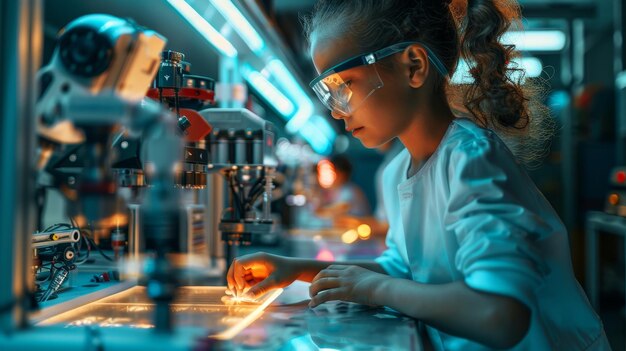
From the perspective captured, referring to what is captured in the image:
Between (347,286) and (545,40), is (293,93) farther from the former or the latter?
(545,40)

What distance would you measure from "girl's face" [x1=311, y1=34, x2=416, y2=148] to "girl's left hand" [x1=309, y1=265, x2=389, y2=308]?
1.03ft

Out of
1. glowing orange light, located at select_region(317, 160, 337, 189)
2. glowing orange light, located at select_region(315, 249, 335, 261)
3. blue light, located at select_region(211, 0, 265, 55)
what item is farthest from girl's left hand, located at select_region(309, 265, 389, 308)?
glowing orange light, located at select_region(317, 160, 337, 189)

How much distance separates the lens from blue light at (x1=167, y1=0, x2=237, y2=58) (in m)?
1.58

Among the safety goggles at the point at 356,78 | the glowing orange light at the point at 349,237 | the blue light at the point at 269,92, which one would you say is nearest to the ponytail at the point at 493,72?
the safety goggles at the point at 356,78

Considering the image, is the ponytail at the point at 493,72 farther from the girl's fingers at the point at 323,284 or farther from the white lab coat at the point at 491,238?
the girl's fingers at the point at 323,284

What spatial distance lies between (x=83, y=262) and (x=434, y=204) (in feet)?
2.63

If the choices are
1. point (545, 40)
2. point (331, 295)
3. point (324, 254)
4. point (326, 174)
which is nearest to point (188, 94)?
point (331, 295)

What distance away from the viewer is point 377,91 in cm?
120

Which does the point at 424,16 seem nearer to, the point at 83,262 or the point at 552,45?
the point at 83,262

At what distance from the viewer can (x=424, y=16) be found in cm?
124

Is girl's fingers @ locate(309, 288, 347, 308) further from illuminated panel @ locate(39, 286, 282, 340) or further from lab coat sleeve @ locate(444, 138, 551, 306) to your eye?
lab coat sleeve @ locate(444, 138, 551, 306)

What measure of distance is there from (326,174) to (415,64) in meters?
3.44

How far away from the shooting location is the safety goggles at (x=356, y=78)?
1.17 metres

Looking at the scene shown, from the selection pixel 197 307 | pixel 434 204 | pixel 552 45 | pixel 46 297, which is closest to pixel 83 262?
pixel 46 297
